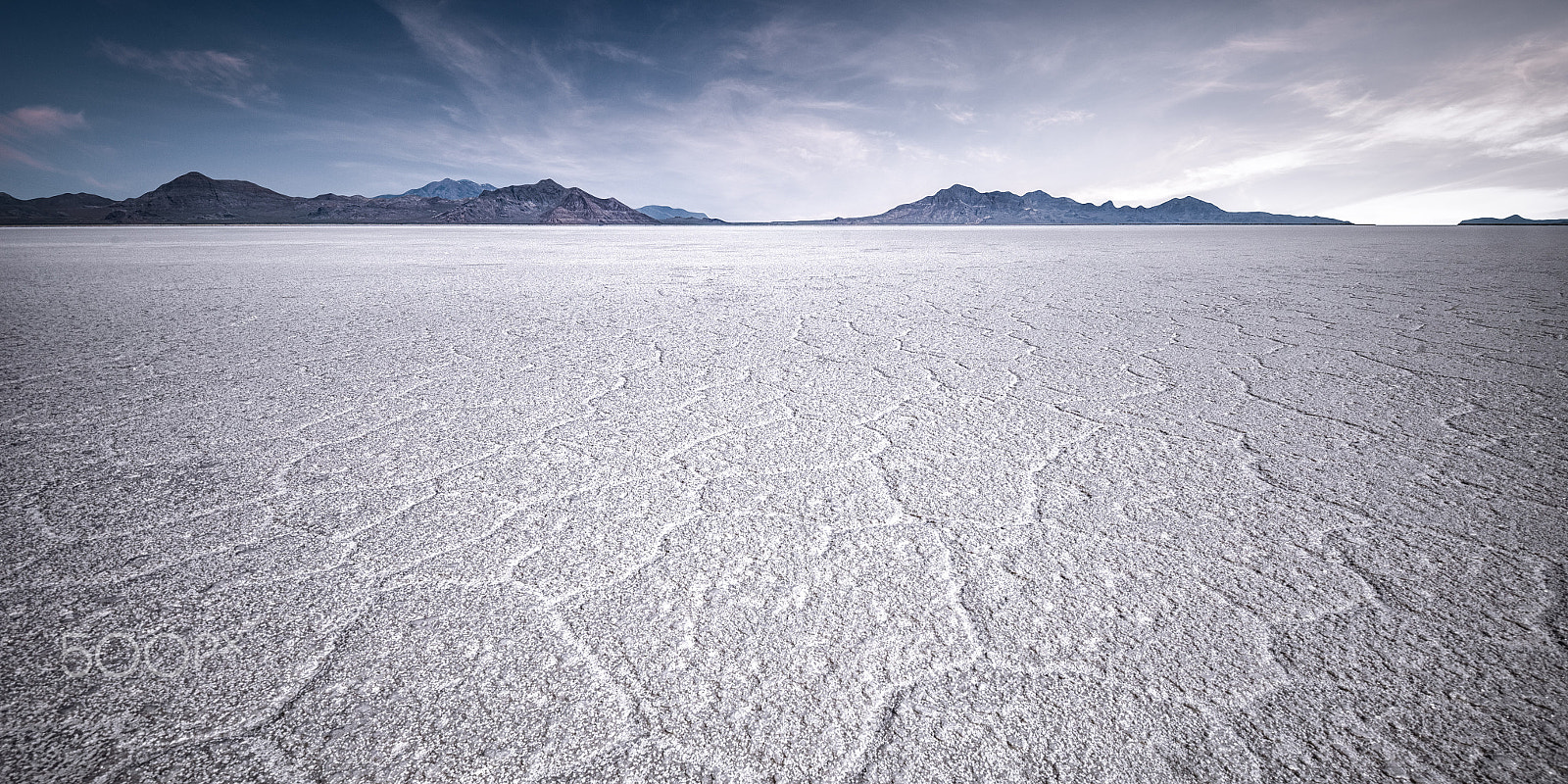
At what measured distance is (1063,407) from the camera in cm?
252

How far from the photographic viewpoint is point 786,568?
55.9 inches

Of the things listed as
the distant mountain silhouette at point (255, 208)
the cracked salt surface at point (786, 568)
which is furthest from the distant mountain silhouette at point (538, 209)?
the cracked salt surface at point (786, 568)

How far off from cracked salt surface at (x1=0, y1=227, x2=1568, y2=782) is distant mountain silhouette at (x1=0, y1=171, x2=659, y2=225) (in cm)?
14733

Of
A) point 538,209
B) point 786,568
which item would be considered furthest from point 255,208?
point 786,568

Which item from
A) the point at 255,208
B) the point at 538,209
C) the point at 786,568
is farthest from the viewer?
the point at 538,209

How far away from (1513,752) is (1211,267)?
1002cm

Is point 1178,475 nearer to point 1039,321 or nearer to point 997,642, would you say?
point 997,642

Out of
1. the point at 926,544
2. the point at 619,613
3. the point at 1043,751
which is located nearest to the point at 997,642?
the point at 1043,751

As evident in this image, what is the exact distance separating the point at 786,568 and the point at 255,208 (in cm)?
20522

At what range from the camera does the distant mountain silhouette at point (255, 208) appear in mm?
131375

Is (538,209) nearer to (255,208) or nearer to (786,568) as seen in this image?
(255,208)

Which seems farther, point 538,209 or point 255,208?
point 538,209

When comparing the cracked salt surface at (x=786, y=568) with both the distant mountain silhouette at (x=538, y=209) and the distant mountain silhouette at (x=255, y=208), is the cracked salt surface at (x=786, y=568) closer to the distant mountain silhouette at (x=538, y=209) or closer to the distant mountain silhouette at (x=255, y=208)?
the distant mountain silhouette at (x=255, y=208)

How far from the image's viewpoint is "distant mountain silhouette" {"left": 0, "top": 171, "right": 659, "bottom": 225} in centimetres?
13138
